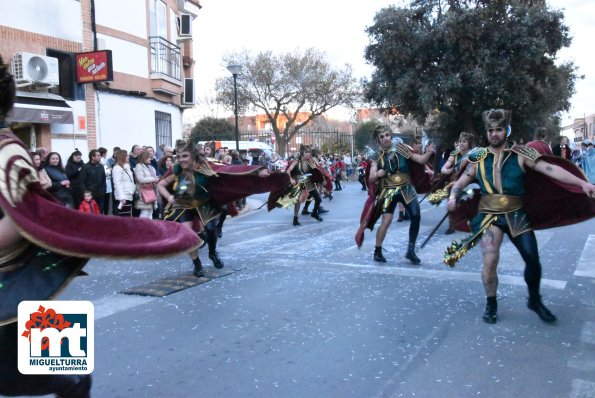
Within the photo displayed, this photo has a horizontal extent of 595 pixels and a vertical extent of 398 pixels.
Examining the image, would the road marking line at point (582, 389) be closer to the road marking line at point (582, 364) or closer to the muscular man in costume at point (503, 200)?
the road marking line at point (582, 364)

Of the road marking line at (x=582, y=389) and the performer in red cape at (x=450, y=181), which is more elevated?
the performer in red cape at (x=450, y=181)

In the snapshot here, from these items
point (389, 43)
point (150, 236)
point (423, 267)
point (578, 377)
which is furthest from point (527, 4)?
point (150, 236)

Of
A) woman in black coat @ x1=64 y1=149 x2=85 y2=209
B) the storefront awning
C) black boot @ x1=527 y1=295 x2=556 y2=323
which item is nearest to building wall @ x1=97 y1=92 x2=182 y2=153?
the storefront awning

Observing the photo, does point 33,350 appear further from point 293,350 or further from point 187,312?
point 187,312

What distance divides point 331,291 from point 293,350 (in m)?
1.74

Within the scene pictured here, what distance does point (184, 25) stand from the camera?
22.3 metres

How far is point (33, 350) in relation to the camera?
2.31 m

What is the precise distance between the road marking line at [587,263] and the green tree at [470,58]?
48.9 ft

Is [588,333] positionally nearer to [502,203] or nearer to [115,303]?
[502,203]

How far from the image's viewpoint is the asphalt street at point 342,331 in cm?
367

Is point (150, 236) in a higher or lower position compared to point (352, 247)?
higher

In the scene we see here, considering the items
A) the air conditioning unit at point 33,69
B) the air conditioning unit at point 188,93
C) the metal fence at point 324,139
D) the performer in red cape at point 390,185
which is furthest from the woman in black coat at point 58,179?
the metal fence at point 324,139

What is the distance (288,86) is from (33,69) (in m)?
29.8

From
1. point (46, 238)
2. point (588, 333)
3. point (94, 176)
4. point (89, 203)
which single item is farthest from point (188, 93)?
point (46, 238)
